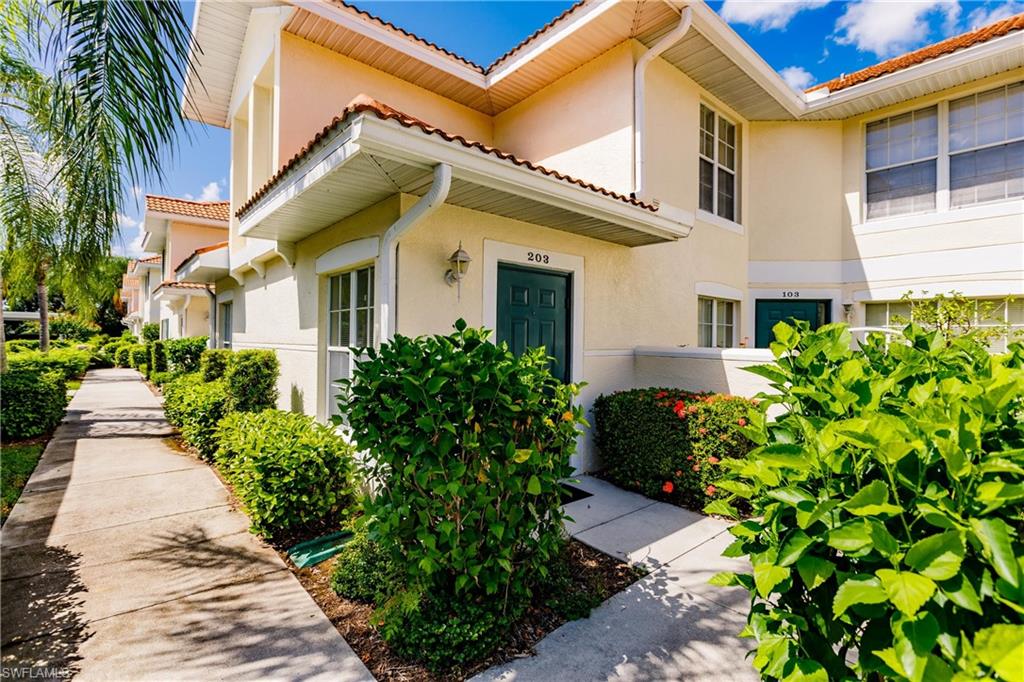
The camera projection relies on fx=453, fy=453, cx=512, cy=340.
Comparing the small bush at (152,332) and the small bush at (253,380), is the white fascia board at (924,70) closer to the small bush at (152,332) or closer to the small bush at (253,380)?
the small bush at (253,380)

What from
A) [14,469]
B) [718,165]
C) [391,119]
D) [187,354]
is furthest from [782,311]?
[187,354]

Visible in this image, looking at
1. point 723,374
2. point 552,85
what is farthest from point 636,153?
point 723,374

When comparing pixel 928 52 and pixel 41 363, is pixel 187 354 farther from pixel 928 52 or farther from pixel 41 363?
pixel 928 52

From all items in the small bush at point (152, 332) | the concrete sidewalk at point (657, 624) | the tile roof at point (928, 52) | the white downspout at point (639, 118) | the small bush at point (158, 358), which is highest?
the tile roof at point (928, 52)

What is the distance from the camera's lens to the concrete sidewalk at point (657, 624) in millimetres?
2729

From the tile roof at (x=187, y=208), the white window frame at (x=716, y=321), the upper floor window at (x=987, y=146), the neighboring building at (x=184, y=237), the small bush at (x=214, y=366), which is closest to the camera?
the upper floor window at (x=987, y=146)

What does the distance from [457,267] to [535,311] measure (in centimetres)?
144

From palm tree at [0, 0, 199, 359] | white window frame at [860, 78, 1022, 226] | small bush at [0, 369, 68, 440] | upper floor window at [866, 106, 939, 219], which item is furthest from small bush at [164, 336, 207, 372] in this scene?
white window frame at [860, 78, 1022, 226]

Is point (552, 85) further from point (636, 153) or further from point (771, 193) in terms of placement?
point (771, 193)

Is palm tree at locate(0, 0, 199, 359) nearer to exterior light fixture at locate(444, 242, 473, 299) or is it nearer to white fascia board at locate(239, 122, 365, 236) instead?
white fascia board at locate(239, 122, 365, 236)

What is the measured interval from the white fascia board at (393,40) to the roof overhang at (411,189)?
296cm

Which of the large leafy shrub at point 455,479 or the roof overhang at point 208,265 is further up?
the roof overhang at point 208,265

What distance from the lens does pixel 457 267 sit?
4.98 meters

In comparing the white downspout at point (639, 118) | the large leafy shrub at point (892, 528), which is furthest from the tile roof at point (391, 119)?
the large leafy shrub at point (892, 528)
